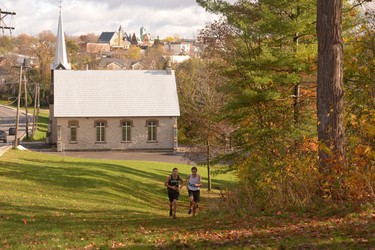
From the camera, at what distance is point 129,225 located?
1532cm

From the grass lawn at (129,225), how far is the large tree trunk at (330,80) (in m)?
1.96

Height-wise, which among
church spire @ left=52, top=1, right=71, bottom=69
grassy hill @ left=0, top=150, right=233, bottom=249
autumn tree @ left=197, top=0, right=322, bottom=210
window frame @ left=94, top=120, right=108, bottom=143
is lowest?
grassy hill @ left=0, top=150, right=233, bottom=249

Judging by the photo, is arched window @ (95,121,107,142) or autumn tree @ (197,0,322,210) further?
arched window @ (95,121,107,142)

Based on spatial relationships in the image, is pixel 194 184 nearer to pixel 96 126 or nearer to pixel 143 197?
pixel 143 197

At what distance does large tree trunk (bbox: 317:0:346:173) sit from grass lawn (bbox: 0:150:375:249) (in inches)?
77.1

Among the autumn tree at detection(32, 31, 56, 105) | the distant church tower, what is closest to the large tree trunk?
the distant church tower

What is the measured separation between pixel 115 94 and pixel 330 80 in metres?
47.6

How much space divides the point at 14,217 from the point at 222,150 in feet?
70.2

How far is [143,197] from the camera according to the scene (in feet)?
99.1

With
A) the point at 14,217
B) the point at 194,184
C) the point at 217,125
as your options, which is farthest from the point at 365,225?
the point at 217,125

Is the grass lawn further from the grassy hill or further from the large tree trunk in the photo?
the large tree trunk

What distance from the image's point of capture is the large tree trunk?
13.2 m

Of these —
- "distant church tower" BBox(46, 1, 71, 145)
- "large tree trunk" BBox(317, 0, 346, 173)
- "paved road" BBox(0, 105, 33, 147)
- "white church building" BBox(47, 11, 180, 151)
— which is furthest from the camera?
"paved road" BBox(0, 105, 33, 147)

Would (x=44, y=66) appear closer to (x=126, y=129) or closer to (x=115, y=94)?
(x=115, y=94)
